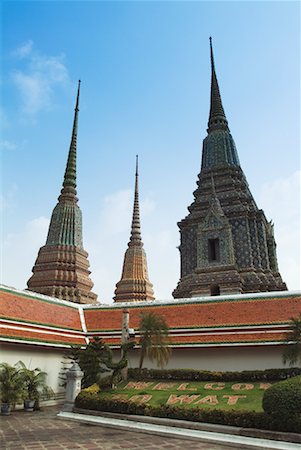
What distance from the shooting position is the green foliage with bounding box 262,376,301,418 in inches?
321

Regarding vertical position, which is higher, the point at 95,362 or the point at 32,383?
the point at 95,362

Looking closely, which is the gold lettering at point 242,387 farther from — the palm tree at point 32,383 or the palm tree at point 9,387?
the palm tree at point 9,387

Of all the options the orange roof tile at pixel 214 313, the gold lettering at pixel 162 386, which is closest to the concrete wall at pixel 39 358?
the orange roof tile at pixel 214 313

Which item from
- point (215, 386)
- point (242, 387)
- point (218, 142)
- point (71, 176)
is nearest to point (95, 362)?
point (215, 386)

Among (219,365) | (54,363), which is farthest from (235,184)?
(54,363)

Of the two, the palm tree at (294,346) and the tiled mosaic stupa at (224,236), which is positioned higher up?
the tiled mosaic stupa at (224,236)

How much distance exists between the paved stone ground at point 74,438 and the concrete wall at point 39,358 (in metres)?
3.85

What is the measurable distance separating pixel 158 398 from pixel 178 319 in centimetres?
633

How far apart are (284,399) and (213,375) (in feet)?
21.4

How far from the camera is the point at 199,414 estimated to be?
32.0 ft

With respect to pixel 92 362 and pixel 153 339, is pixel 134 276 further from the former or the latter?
pixel 92 362

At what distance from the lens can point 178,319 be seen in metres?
18.2

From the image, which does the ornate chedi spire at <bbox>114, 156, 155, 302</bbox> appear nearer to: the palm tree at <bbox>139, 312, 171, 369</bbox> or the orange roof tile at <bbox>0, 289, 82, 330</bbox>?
the orange roof tile at <bbox>0, 289, 82, 330</bbox>

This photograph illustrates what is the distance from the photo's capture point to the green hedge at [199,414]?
27.1 feet
